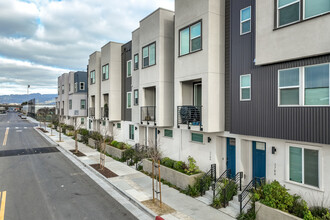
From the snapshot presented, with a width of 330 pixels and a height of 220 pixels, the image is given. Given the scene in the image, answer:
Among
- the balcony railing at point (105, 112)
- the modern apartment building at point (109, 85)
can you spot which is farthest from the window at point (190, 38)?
the balcony railing at point (105, 112)

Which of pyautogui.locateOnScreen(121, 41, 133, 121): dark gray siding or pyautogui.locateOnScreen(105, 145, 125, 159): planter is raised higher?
pyautogui.locateOnScreen(121, 41, 133, 121): dark gray siding

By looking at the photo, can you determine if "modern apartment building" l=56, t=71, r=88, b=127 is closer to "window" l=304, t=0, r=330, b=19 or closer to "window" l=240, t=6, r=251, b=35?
"window" l=240, t=6, r=251, b=35

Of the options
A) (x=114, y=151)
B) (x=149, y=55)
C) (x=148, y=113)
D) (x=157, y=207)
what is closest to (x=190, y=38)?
(x=149, y=55)

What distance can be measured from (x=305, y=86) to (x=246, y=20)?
416 centimetres

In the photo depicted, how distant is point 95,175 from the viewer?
15.0 meters

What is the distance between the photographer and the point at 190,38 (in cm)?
A: 1263

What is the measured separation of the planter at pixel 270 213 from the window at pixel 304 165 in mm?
1784

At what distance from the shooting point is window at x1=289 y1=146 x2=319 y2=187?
825 centimetres

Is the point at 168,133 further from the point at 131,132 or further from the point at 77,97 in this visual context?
the point at 77,97

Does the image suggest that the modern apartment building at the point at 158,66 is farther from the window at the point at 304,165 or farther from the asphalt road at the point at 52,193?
the window at the point at 304,165

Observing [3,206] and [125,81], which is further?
[125,81]

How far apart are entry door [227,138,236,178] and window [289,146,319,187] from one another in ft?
9.67

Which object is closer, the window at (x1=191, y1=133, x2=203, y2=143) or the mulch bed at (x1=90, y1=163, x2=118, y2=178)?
the window at (x1=191, y1=133, x2=203, y2=143)

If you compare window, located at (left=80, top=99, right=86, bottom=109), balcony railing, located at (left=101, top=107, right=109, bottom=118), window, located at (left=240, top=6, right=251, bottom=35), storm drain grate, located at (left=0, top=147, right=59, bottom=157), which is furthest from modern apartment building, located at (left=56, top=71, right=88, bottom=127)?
window, located at (left=240, top=6, right=251, bottom=35)
